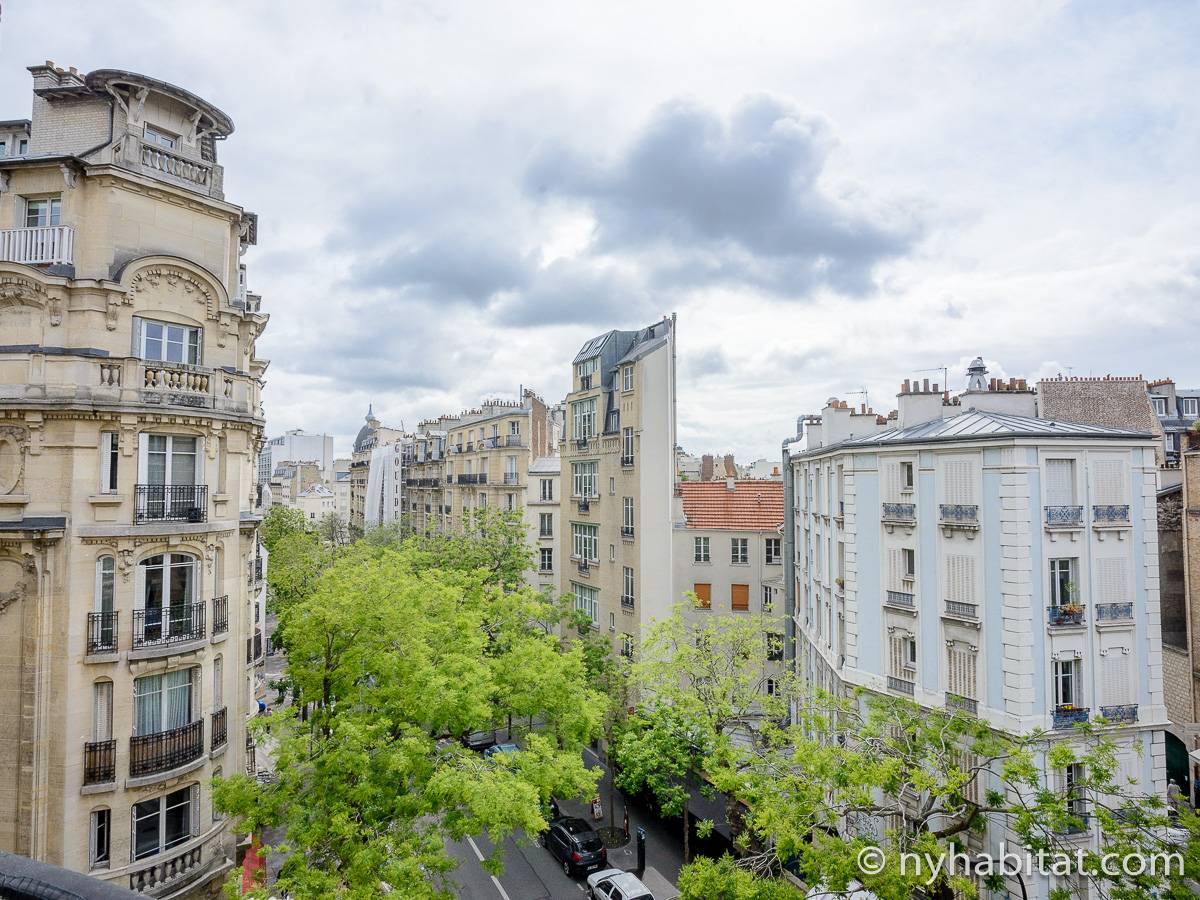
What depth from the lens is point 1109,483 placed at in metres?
21.3

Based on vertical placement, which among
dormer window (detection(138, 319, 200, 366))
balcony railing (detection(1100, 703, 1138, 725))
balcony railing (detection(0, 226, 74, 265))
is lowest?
balcony railing (detection(1100, 703, 1138, 725))

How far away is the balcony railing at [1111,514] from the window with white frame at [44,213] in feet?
102

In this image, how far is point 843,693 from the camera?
2534 cm

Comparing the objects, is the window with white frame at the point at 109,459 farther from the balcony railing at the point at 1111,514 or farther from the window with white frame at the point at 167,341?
the balcony railing at the point at 1111,514

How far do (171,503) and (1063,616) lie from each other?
84.3ft

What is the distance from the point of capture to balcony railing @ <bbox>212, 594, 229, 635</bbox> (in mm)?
19359

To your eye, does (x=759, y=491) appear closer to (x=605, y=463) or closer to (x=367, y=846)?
(x=605, y=463)

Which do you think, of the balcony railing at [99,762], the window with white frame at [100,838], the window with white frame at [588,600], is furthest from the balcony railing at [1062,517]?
the window with white frame at [100,838]

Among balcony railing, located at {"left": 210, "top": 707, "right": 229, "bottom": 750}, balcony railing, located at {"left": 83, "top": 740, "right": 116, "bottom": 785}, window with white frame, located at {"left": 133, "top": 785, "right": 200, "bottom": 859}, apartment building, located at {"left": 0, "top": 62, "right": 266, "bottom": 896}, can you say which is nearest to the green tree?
window with white frame, located at {"left": 133, "top": 785, "right": 200, "bottom": 859}

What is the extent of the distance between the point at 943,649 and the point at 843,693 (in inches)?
186

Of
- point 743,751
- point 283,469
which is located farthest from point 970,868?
point 283,469

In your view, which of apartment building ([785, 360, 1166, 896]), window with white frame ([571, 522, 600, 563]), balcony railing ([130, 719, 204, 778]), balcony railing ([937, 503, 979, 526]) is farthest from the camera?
window with white frame ([571, 522, 600, 563])

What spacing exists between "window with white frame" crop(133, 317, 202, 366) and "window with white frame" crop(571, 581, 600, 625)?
26.0 meters

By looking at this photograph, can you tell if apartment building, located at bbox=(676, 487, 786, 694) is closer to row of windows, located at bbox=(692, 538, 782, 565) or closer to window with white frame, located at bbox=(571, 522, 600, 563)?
row of windows, located at bbox=(692, 538, 782, 565)
